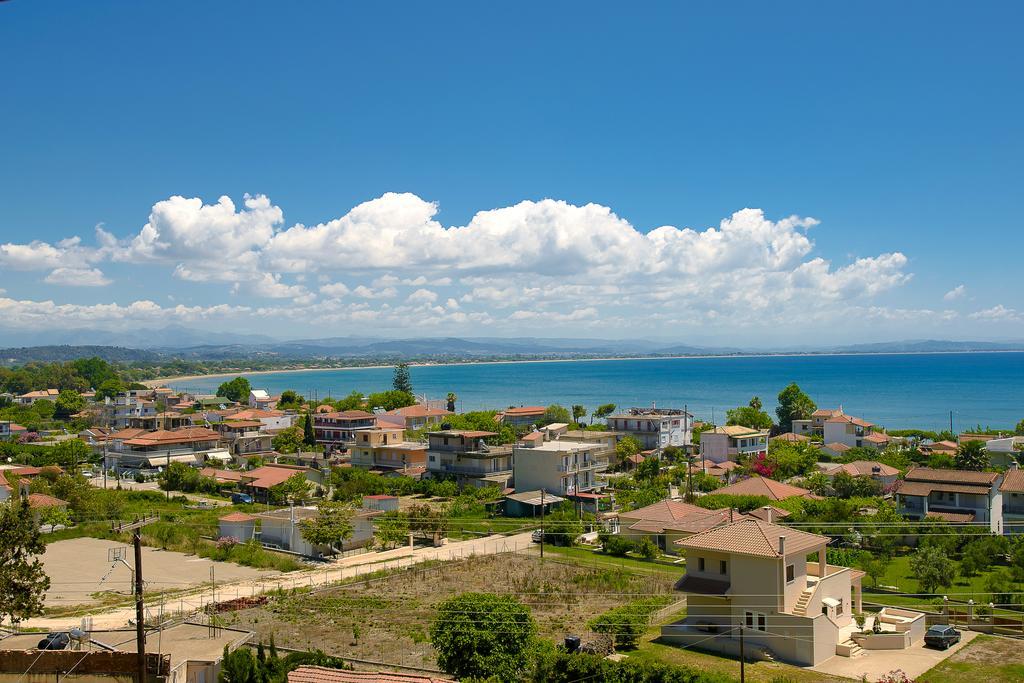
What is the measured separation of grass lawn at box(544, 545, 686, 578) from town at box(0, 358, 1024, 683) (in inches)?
6.1

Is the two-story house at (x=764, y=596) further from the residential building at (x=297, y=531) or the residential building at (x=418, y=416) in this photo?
the residential building at (x=418, y=416)

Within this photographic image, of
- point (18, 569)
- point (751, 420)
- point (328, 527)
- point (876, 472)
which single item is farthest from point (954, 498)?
point (751, 420)

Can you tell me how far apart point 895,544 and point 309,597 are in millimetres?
21336

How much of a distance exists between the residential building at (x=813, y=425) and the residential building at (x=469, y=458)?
101 ft

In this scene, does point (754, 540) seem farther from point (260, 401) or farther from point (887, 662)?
point (260, 401)

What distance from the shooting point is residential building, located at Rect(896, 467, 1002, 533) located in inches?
1238

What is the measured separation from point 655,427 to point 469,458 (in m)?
18.7

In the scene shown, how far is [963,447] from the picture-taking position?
39156mm

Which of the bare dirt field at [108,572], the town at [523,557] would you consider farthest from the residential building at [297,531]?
the bare dirt field at [108,572]

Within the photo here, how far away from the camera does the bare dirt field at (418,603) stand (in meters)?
20.1

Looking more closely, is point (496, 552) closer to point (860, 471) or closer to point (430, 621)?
point (430, 621)

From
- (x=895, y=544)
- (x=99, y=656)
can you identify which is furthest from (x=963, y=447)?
(x=99, y=656)

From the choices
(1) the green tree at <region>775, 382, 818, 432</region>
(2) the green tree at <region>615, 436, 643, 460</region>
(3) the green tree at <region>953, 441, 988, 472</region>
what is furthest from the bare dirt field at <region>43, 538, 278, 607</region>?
(1) the green tree at <region>775, 382, 818, 432</region>

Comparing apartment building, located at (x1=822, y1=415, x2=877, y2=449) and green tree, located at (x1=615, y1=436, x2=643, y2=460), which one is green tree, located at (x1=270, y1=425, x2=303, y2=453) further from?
apartment building, located at (x1=822, y1=415, x2=877, y2=449)
